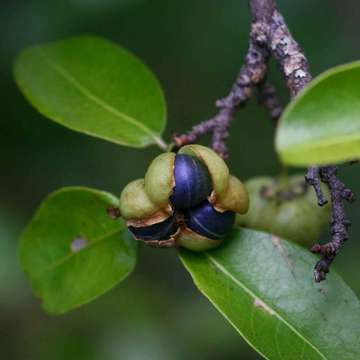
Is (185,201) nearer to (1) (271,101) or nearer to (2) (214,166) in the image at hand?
(2) (214,166)

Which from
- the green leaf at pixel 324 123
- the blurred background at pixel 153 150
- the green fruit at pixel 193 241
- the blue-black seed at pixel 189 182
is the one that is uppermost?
the green leaf at pixel 324 123

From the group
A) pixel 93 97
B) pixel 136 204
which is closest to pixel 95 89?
pixel 93 97

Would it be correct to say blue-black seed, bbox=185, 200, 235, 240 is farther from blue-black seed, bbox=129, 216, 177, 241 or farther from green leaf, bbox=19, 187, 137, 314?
green leaf, bbox=19, 187, 137, 314

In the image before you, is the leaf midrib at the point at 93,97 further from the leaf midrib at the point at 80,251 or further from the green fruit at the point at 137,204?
the green fruit at the point at 137,204

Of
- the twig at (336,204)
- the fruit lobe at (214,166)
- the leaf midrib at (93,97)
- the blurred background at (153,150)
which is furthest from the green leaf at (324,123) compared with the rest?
the blurred background at (153,150)

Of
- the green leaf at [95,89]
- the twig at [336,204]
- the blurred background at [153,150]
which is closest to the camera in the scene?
the twig at [336,204]

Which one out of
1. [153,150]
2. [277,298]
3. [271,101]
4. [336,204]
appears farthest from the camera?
[153,150]

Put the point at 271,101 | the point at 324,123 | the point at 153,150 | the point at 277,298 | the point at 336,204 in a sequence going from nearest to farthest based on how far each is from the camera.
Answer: the point at 324,123
the point at 336,204
the point at 277,298
the point at 271,101
the point at 153,150
